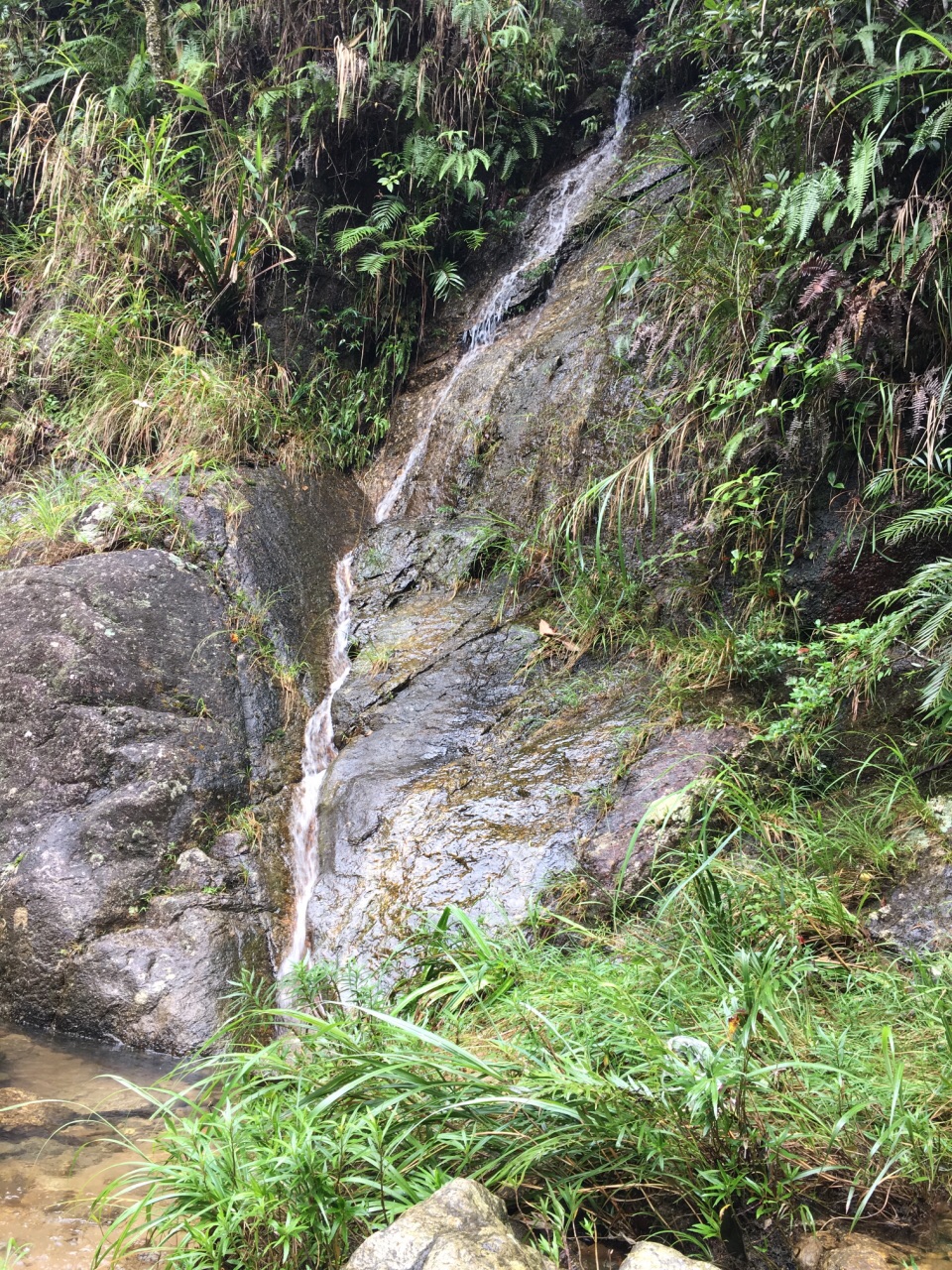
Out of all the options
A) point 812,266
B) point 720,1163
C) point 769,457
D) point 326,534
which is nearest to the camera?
point 720,1163

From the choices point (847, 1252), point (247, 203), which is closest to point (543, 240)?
point (247, 203)

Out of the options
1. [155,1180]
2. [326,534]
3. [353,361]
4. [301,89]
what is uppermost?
[301,89]

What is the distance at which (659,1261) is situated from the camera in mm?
1298

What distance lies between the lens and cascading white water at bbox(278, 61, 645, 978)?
4.02m

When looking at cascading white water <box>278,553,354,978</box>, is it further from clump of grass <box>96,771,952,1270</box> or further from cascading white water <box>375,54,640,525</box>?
clump of grass <box>96,771,952,1270</box>

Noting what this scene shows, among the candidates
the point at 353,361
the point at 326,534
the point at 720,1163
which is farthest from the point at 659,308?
the point at 720,1163

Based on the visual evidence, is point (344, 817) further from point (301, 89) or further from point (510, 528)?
point (301, 89)

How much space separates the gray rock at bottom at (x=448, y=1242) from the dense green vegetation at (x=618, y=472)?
158 millimetres

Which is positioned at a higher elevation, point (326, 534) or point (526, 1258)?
point (326, 534)

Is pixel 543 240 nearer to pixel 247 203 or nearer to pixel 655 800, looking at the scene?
pixel 247 203

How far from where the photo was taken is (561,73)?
7.33m

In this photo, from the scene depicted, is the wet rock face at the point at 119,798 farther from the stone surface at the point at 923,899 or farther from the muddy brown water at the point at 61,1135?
the stone surface at the point at 923,899

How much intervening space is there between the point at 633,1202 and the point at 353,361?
21.9 ft

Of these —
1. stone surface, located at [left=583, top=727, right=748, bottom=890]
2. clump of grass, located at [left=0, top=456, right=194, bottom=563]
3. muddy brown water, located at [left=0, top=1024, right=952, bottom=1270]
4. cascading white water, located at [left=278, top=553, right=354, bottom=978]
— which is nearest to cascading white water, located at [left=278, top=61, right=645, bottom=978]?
cascading white water, located at [left=278, top=553, right=354, bottom=978]
